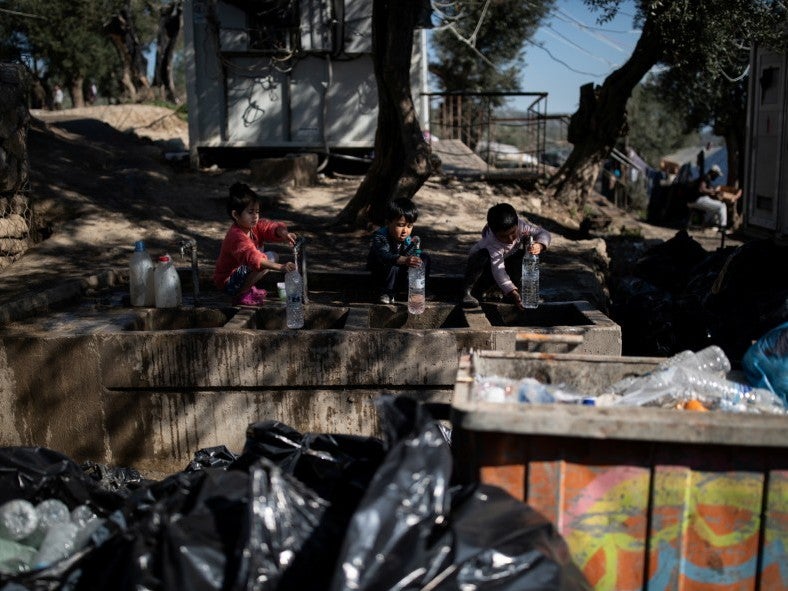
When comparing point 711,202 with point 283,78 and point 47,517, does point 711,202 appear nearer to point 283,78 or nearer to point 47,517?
point 283,78

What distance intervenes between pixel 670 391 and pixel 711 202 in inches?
698

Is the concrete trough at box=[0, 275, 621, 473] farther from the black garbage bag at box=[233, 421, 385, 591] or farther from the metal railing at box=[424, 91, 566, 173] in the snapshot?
the metal railing at box=[424, 91, 566, 173]

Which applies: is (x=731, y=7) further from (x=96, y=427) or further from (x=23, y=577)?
(x=23, y=577)

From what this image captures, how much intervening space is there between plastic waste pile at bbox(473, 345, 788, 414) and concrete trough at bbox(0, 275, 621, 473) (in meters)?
1.55

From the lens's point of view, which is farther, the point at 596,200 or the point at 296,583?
the point at 596,200

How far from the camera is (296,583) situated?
254 centimetres

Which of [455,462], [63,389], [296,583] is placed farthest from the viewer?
[63,389]

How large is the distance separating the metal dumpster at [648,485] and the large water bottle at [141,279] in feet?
12.5

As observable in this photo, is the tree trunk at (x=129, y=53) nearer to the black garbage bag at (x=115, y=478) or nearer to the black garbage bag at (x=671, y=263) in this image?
the black garbage bag at (x=671, y=263)

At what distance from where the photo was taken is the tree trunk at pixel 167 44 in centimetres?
2786

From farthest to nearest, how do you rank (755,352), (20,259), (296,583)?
1. (20,259)
2. (755,352)
3. (296,583)

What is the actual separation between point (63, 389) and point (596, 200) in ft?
58.6

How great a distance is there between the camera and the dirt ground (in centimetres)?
897

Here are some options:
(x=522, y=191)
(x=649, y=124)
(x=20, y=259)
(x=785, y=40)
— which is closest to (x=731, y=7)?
(x=785, y=40)
